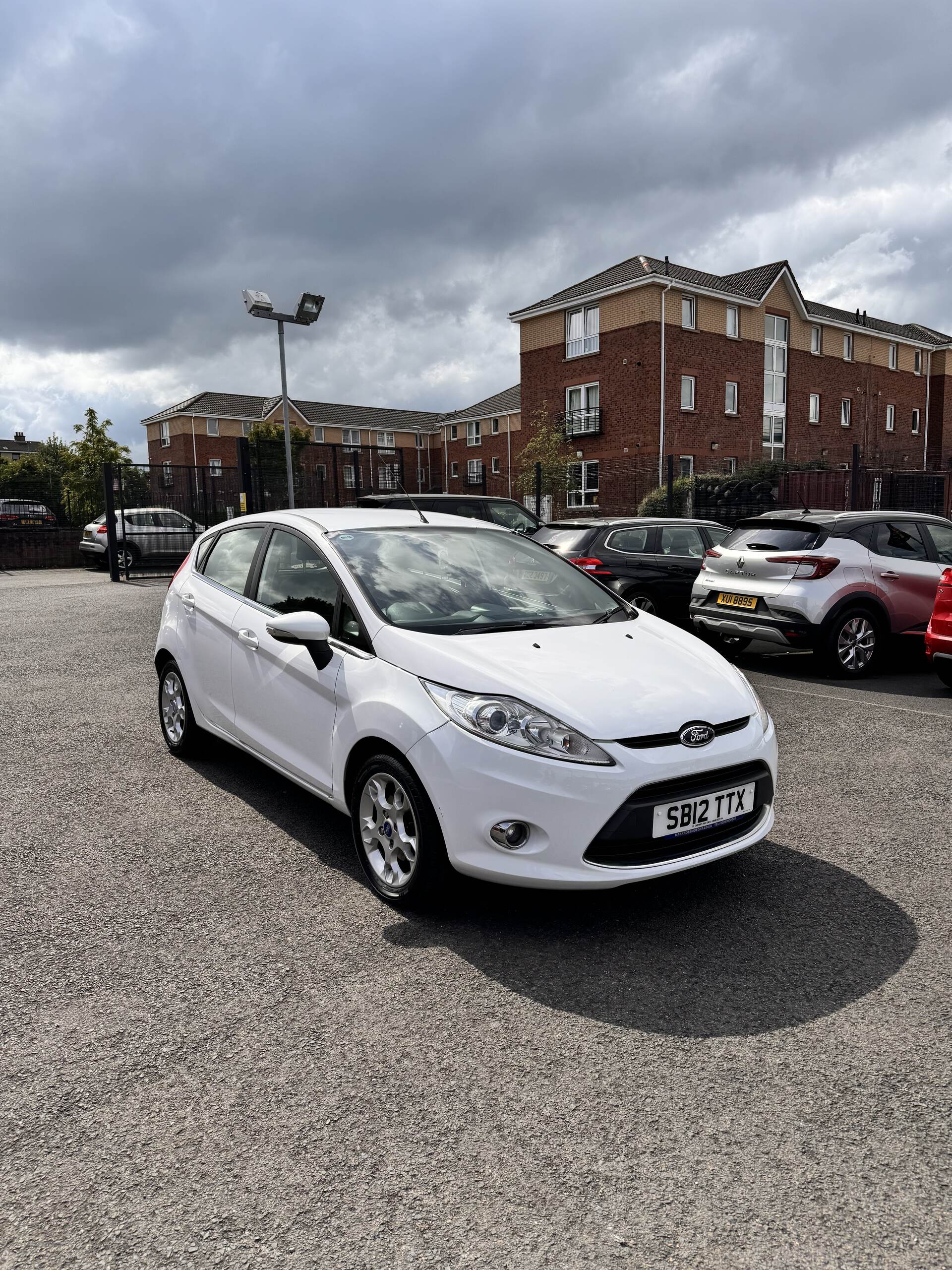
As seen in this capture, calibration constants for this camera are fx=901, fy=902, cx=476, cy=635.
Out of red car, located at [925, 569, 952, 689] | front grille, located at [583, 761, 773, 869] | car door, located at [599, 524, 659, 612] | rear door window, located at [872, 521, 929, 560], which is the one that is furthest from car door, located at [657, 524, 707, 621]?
front grille, located at [583, 761, 773, 869]

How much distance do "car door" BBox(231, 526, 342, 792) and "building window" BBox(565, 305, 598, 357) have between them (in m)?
35.4

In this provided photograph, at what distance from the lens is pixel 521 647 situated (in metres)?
3.70

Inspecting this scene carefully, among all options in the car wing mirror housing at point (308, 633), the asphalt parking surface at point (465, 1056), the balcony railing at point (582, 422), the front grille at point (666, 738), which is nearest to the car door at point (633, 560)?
the asphalt parking surface at point (465, 1056)

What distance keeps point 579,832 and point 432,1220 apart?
4.45ft

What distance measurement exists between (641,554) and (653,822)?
24.5 feet

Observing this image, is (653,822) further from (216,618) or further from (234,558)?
(234,558)

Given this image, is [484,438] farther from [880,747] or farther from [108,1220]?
[108,1220]

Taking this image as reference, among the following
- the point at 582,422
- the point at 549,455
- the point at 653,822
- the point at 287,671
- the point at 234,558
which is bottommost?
the point at 653,822

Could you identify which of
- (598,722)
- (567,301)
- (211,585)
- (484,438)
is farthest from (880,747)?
(484,438)

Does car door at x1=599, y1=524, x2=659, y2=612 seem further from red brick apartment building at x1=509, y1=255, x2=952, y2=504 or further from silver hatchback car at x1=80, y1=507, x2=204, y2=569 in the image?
red brick apartment building at x1=509, y1=255, x2=952, y2=504

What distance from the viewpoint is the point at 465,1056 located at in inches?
104

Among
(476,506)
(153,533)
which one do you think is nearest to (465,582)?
(476,506)

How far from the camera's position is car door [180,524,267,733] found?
16.0 ft

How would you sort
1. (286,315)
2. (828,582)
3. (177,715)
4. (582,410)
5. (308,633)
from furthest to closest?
(582,410), (286,315), (828,582), (177,715), (308,633)
